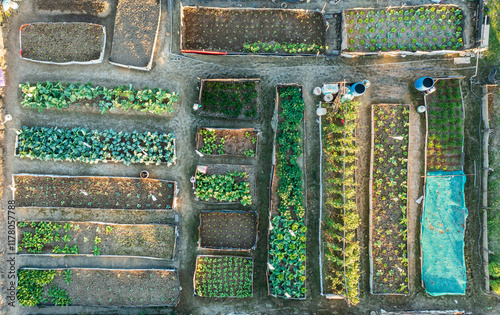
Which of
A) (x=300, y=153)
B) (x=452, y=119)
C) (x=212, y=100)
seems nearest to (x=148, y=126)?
(x=212, y=100)

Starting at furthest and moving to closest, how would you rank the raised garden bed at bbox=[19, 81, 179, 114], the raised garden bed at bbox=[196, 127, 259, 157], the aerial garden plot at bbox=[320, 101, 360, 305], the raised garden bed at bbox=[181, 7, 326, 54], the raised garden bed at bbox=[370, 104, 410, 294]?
the raised garden bed at bbox=[181, 7, 326, 54], the raised garden bed at bbox=[370, 104, 410, 294], the raised garden bed at bbox=[196, 127, 259, 157], the aerial garden plot at bbox=[320, 101, 360, 305], the raised garden bed at bbox=[19, 81, 179, 114]

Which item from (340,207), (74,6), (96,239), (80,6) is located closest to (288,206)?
(340,207)

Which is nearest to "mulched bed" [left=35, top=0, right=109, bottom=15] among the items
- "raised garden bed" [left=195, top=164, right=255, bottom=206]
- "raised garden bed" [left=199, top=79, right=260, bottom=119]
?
"raised garden bed" [left=199, top=79, right=260, bottom=119]

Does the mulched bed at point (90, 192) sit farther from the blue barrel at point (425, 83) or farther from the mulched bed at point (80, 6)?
the blue barrel at point (425, 83)

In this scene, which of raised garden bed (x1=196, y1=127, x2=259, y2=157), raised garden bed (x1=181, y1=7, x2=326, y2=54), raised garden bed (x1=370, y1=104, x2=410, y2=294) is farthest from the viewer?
raised garden bed (x1=181, y1=7, x2=326, y2=54)

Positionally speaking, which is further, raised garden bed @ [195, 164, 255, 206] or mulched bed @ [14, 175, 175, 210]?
mulched bed @ [14, 175, 175, 210]

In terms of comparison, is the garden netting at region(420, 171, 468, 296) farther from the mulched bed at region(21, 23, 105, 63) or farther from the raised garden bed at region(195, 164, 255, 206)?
the mulched bed at region(21, 23, 105, 63)
